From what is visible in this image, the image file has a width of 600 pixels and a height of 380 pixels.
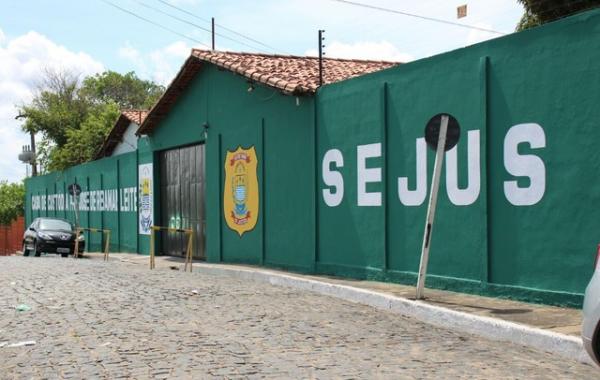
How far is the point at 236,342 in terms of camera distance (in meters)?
6.80

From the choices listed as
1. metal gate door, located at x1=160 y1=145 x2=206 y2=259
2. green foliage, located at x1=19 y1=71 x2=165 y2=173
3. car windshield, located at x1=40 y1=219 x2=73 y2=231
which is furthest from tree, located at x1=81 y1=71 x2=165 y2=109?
metal gate door, located at x1=160 y1=145 x2=206 y2=259

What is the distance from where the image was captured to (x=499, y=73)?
9180 mm

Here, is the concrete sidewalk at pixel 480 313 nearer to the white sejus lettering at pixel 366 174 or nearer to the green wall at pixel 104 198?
the white sejus lettering at pixel 366 174

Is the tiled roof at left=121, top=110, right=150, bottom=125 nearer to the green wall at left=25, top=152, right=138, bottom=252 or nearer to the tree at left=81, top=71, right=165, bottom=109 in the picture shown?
the green wall at left=25, top=152, right=138, bottom=252

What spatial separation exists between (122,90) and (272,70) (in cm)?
5237

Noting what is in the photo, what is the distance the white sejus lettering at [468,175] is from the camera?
9.47 m

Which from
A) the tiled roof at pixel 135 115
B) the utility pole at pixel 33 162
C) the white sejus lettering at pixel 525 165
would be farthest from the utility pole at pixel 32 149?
the white sejus lettering at pixel 525 165

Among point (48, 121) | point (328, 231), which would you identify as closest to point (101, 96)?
point (48, 121)

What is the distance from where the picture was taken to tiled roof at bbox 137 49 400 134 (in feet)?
46.3

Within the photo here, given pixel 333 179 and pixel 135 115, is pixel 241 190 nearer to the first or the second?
pixel 333 179

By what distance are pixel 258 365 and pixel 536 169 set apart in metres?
4.60

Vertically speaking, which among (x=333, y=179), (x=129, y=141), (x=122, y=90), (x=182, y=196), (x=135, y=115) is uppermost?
(x=122, y=90)

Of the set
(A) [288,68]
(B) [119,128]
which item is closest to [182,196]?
(A) [288,68]

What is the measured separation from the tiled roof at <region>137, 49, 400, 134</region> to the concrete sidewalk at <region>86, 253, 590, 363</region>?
4.39 meters
